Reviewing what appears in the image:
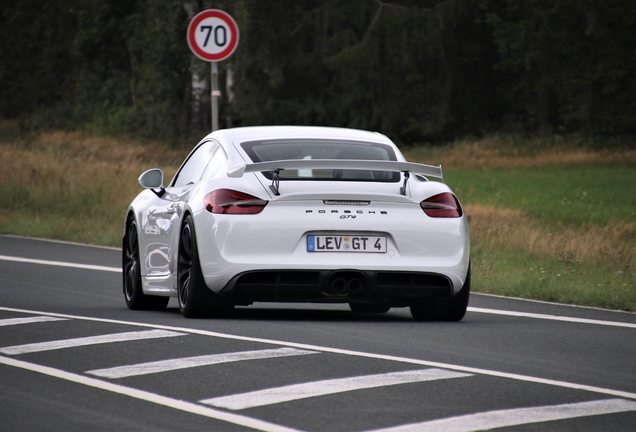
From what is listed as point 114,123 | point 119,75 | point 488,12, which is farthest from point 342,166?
point 119,75

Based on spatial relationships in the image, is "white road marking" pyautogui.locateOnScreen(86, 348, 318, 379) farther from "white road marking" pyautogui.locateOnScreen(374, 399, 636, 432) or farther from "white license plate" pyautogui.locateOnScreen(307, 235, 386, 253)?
"white road marking" pyautogui.locateOnScreen(374, 399, 636, 432)

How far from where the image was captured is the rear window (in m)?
10.7

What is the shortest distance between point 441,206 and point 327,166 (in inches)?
37.5

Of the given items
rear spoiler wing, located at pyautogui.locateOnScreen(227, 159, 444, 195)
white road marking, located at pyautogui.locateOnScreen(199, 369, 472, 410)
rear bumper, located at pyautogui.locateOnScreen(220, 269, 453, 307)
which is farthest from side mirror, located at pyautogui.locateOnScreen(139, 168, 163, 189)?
white road marking, located at pyautogui.locateOnScreen(199, 369, 472, 410)

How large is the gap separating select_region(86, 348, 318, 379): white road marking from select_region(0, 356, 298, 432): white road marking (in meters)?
0.18

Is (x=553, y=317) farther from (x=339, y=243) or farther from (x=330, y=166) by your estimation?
(x=330, y=166)

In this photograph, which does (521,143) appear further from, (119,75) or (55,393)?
(55,393)

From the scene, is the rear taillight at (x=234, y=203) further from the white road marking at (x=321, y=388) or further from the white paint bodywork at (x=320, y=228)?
the white road marking at (x=321, y=388)

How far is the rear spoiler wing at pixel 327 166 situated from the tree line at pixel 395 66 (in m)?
37.0

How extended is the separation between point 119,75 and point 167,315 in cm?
6588

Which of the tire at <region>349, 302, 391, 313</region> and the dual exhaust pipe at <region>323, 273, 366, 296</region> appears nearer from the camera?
the dual exhaust pipe at <region>323, 273, 366, 296</region>

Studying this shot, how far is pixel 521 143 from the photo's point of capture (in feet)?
161

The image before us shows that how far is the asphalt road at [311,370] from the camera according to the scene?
22.1ft

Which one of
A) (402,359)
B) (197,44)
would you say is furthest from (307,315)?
(197,44)
